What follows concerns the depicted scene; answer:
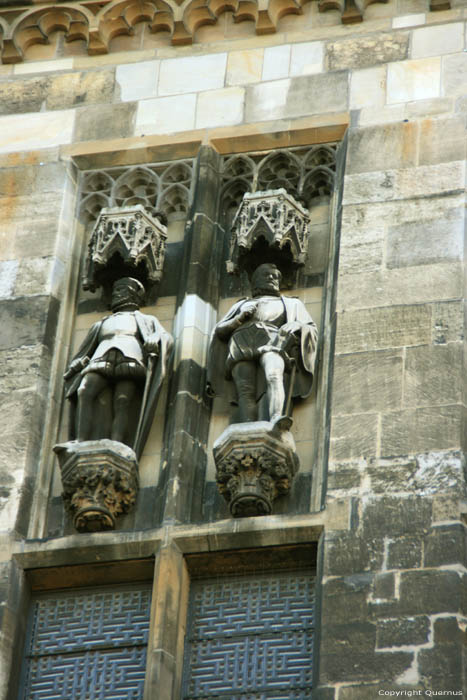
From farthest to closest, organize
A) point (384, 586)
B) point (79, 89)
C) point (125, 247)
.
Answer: point (79, 89)
point (125, 247)
point (384, 586)

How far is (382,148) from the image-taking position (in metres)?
17.7

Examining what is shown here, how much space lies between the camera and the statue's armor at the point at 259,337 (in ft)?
54.5


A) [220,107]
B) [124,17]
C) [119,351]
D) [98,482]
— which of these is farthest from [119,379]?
[124,17]

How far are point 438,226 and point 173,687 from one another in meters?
4.32

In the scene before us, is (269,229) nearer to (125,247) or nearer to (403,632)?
(125,247)

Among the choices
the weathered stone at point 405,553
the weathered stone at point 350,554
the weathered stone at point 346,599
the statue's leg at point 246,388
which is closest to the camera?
the weathered stone at point 346,599

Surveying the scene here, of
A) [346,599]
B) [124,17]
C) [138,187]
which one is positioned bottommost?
[346,599]

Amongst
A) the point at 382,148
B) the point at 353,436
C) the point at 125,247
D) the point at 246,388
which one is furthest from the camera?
the point at 382,148

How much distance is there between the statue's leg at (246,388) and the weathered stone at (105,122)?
2.90 meters

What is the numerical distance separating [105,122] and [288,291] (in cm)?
252

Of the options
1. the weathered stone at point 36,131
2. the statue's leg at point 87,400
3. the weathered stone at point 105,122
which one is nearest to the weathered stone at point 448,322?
the statue's leg at point 87,400

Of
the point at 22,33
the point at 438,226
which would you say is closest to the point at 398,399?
the point at 438,226

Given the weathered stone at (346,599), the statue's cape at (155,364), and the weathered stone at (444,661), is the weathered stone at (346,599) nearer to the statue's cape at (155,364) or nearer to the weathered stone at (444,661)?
the weathered stone at (444,661)

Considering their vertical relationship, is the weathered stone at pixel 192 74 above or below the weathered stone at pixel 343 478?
above
